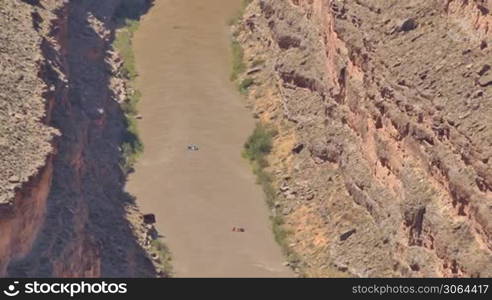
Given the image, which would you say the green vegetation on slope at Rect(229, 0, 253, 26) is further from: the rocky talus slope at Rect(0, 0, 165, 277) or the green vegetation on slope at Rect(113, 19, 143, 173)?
the rocky talus slope at Rect(0, 0, 165, 277)

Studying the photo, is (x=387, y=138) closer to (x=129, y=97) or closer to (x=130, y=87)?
(x=129, y=97)

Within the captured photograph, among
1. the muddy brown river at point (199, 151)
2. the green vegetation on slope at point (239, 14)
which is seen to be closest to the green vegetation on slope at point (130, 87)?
the muddy brown river at point (199, 151)

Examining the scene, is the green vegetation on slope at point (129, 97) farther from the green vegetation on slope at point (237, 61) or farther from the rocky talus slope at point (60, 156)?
the green vegetation on slope at point (237, 61)

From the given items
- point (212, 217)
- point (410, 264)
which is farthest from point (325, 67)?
point (410, 264)

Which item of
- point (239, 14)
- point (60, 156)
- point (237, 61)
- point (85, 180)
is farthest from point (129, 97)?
point (60, 156)

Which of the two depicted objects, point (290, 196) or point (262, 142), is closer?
point (290, 196)

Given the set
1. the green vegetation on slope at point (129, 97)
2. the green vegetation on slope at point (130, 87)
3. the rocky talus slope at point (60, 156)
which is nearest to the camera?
the rocky talus slope at point (60, 156)

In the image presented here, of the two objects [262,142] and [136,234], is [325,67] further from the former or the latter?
[136,234]

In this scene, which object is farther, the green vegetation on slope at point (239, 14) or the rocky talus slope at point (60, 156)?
the green vegetation on slope at point (239, 14)
